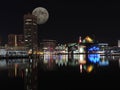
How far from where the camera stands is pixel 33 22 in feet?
422

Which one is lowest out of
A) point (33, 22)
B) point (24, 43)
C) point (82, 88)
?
point (82, 88)

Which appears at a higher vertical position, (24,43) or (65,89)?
(24,43)

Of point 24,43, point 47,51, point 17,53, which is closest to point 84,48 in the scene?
point 47,51

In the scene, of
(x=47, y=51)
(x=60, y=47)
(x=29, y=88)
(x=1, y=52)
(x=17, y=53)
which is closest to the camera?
(x=29, y=88)

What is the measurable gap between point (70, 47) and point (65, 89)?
15955cm

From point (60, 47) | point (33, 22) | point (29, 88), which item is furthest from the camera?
point (60, 47)

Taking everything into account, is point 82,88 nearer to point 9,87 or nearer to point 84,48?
point 9,87

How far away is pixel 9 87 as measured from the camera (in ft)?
59.7

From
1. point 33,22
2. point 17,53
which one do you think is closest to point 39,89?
point 17,53

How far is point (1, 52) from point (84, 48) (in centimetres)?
8953

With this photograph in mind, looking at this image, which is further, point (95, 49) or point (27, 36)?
point (95, 49)

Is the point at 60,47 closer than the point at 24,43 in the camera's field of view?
No

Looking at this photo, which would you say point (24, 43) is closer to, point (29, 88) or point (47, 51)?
point (47, 51)

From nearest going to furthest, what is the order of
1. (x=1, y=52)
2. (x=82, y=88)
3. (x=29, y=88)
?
(x=29, y=88), (x=82, y=88), (x=1, y=52)
